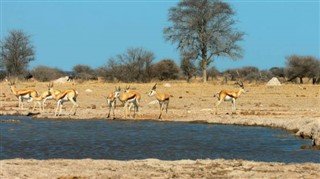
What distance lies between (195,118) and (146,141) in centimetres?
693

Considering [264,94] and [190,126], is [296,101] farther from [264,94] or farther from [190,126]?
[190,126]

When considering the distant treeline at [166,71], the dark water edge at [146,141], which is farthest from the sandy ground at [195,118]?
the distant treeline at [166,71]

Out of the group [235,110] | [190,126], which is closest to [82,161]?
[190,126]

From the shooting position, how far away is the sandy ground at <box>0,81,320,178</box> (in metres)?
10.6

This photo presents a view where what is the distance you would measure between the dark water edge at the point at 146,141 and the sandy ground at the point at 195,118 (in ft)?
4.05

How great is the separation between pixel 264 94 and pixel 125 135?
20157 mm

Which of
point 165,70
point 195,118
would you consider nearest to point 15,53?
point 165,70

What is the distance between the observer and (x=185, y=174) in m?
10.6

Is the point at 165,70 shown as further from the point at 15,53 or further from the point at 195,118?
the point at 195,118

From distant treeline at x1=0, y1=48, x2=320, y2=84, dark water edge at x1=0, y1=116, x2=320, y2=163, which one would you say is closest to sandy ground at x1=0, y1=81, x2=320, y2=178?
dark water edge at x1=0, y1=116, x2=320, y2=163

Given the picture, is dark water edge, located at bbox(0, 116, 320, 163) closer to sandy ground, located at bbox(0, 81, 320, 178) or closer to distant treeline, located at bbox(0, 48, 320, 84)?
sandy ground, located at bbox(0, 81, 320, 178)

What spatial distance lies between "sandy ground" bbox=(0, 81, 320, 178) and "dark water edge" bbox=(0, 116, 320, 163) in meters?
1.24

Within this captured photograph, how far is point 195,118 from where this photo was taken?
23312 millimetres

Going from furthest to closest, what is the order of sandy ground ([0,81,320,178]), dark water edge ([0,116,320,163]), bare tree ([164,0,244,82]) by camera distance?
bare tree ([164,0,244,82])
dark water edge ([0,116,320,163])
sandy ground ([0,81,320,178])
